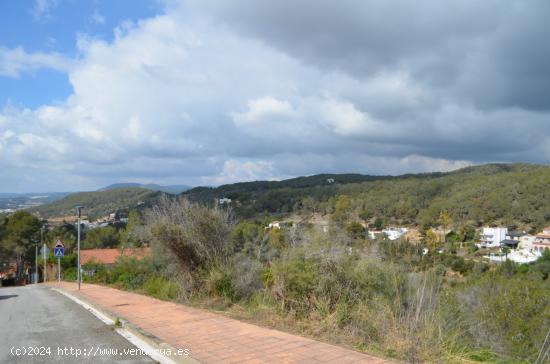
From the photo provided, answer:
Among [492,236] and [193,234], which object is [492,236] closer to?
[492,236]

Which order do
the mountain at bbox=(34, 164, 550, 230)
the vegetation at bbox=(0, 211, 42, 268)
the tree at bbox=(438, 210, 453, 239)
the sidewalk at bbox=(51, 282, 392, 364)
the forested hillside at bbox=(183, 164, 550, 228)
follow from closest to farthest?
the sidewalk at bbox=(51, 282, 392, 364) < the vegetation at bbox=(0, 211, 42, 268) < the mountain at bbox=(34, 164, 550, 230) < the forested hillside at bbox=(183, 164, 550, 228) < the tree at bbox=(438, 210, 453, 239)

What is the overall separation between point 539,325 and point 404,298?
4.85 m

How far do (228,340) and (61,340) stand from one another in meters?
3.29

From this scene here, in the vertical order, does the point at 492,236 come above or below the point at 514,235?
below

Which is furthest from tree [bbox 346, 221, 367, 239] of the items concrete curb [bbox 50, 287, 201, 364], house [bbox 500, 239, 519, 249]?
house [bbox 500, 239, 519, 249]

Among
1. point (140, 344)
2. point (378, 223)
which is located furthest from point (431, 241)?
point (140, 344)

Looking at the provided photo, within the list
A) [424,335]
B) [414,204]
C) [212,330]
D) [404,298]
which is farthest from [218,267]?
[414,204]

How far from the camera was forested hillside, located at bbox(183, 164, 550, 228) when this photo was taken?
64750 millimetres

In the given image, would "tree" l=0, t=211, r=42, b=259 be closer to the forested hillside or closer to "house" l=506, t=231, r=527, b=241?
the forested hillside

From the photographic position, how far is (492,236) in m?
63.5

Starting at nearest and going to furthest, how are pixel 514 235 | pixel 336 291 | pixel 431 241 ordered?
1. pixel 336 291
2. pixel 431 241
3. pixel 514 235

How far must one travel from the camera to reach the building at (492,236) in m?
62.3

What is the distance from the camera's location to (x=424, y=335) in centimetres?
605

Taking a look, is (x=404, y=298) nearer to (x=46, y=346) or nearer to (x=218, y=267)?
(x=218, y=267)
